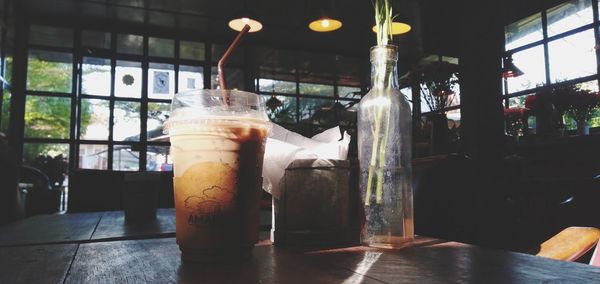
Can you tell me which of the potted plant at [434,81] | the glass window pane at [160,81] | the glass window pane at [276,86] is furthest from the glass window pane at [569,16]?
the glass window pane at [160,81]

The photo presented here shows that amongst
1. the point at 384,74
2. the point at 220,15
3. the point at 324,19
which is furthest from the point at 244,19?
the point at 384,74

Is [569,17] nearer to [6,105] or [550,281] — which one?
[550,281]

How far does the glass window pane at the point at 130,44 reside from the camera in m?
7.80

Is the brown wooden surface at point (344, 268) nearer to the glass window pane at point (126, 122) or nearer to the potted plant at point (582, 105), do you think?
the potted plant at point (582, 105)

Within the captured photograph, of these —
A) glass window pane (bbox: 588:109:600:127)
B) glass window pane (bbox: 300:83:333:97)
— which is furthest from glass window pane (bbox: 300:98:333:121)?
glass window pane (bbox: 588:109:600:127)

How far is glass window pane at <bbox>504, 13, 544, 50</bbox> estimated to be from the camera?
6992 mm

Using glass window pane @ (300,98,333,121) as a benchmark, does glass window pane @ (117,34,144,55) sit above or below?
above

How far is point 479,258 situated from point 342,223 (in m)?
0.23

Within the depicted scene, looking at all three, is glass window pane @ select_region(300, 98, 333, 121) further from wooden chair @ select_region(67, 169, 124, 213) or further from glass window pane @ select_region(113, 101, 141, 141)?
wooden chair @ select_region(67, 169, 124, 213)

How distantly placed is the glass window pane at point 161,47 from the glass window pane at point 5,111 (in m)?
2.44

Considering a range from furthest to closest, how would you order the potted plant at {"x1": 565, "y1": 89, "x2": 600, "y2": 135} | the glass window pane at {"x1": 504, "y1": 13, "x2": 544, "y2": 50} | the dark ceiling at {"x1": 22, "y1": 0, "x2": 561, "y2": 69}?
the glass window pane at {"x1": 504, "y1": 13, "x2": 544, "y2": 50}, the dark ceiling at {"x1": 22, "y1": 0, "x2": 561, "y2": 69}, the potted plant at {"x1": 565, "y1": 89, "x2": 600, "y2": 135}

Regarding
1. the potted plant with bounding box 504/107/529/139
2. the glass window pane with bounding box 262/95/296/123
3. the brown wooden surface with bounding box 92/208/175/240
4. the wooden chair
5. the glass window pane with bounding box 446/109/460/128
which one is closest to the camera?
the brown wooden surface with bounding box 92/208/175/240

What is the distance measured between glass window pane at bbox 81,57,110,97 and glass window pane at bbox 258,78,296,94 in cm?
286

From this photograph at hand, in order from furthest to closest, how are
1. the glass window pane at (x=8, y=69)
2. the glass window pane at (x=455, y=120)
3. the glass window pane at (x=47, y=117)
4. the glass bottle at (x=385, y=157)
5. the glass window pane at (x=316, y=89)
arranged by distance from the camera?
the glass window pane at (x=316, y=89) < the glass window pane at (x=47, y=117) < the glass window pane at (x=8, y=69) < the glass window pane at (x=455, y=120) < the glass bottle at (x=385, y=157)
